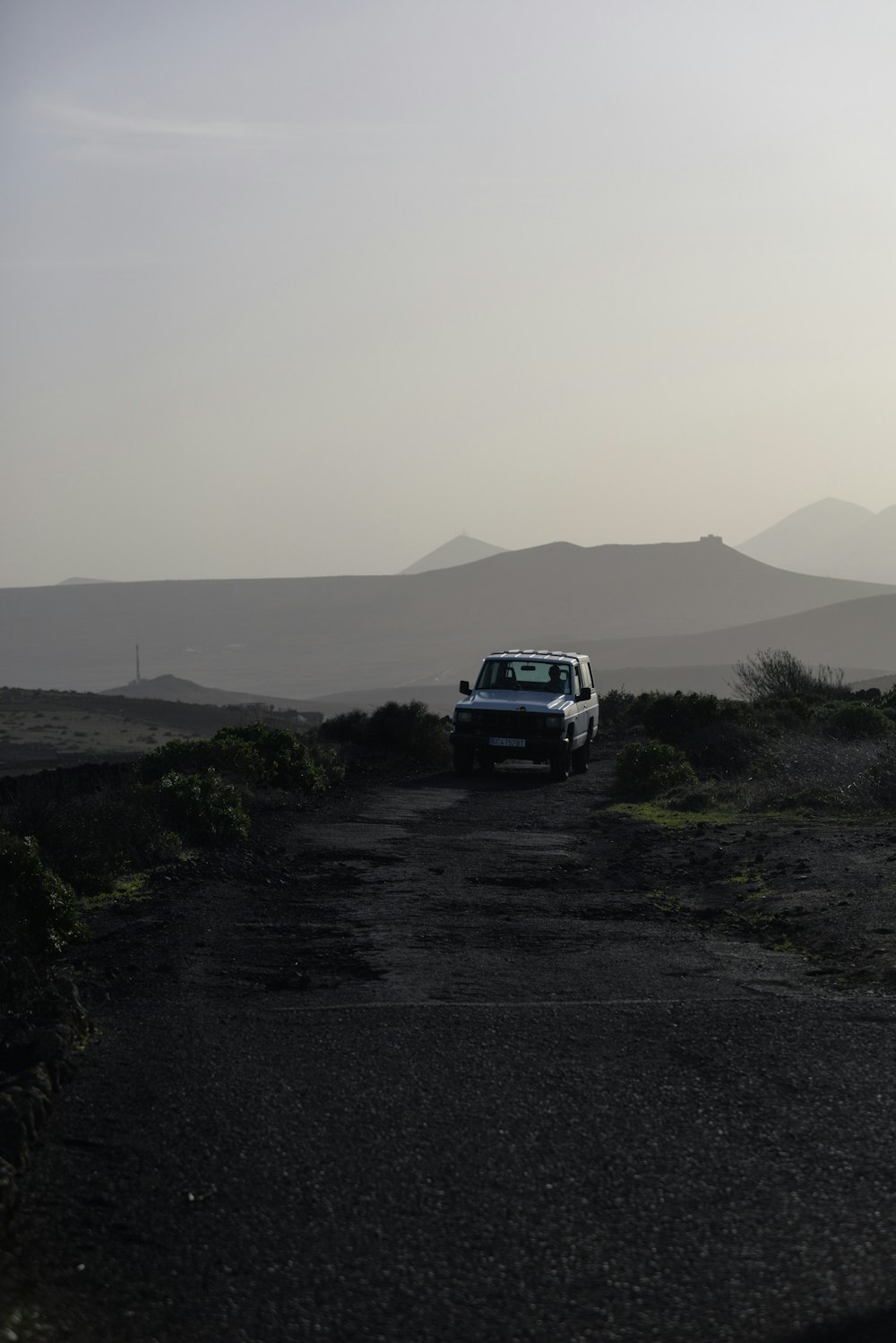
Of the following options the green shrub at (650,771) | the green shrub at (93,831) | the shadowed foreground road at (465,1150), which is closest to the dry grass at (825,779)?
the green shrub at (650,771)

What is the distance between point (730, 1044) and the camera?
707 centimetres

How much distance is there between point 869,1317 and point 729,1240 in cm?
61

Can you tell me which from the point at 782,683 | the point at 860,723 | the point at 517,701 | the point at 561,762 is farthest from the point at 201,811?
the point at 782,683

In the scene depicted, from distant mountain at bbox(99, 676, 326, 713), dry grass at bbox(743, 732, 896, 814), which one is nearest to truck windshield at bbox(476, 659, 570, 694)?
dry grass at bbox(743, 732, 896, 814)

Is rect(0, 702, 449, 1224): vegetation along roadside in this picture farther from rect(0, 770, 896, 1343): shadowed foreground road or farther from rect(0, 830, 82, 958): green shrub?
rect(0, 770, 896, 1343): shadowed foreground road

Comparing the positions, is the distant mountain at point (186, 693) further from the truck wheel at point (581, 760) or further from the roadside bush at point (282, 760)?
the roadside bush at point (282, 760)

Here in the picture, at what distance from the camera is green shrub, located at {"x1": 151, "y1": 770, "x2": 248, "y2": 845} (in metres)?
15.4

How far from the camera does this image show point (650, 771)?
76.5 ft

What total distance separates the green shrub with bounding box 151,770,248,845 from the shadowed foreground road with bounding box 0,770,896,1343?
522 centimetres

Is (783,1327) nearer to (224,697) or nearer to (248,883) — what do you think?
(248,883)

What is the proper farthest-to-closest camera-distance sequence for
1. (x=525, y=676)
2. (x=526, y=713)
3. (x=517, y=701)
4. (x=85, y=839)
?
1. (x=525, y=676)
2. (x=517, y=701)
3. (x=526, y=713)
4. (x=85, y=839)

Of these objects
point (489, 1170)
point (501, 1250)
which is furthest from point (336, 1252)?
point (489, 1170)

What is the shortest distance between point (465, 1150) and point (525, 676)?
20.4 m

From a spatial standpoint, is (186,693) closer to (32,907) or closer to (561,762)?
(561,762)
